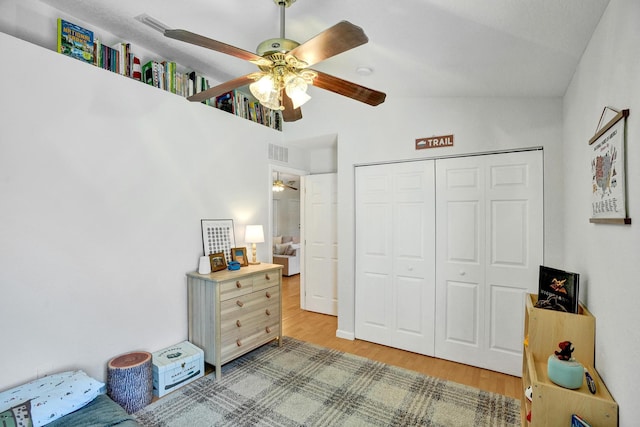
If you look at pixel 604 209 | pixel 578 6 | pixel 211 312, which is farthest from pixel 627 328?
pixel 211 312

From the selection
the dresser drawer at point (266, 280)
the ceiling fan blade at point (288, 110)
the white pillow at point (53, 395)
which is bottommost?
the white pillow at point (53, 395)

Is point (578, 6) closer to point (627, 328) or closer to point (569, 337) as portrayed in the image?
point (627, 328)

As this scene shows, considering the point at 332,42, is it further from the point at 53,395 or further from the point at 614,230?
the point at 53,395

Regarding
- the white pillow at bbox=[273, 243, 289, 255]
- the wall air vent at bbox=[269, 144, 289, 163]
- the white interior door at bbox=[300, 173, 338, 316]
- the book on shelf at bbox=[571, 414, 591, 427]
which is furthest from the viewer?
the white pillow at bbox=[273, 243, 289, 255]

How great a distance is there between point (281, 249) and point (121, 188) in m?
4.78

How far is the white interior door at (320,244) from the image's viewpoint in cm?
435

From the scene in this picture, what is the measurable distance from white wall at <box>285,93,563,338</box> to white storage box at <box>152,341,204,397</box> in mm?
1640

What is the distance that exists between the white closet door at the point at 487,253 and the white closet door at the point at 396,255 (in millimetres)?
119

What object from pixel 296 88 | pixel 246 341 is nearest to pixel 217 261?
pixel 246 341

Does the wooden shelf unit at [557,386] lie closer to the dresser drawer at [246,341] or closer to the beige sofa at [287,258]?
the dresser drawer at [246,341]

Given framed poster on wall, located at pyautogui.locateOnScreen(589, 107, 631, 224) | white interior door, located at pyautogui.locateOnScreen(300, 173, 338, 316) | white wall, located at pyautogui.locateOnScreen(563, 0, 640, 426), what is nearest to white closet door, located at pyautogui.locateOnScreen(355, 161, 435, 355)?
white interior door, located at pyautogui.locateOnScreen(300, 173, 338, 316)

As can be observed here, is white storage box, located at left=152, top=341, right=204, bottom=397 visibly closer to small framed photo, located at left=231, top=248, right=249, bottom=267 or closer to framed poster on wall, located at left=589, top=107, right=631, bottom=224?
small framed photo, located at left=231, top=248, right=249, bottom=267

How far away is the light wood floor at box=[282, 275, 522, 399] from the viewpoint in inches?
105

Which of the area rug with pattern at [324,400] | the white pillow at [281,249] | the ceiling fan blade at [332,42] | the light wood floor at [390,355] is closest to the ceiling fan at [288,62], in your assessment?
the ceiling fan blade at [332,42]
